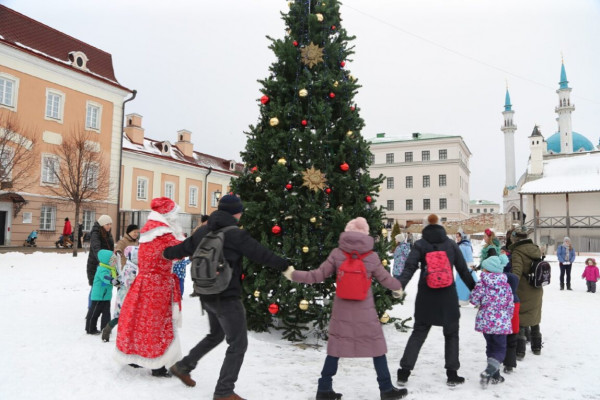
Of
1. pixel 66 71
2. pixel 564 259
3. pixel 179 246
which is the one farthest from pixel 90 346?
pixel 66 71

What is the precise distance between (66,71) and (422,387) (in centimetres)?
2639

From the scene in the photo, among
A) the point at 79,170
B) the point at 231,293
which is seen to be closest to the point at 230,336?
the point at 231,293

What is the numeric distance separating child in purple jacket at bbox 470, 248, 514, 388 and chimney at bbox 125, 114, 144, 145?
1343 inches

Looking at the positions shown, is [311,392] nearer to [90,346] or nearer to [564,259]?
[90,346]

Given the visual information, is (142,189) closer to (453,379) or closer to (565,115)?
(453,379)

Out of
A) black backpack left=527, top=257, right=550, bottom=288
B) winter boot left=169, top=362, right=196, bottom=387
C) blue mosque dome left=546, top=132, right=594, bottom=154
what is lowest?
winter boot left=169, top=362, right=196, bottom=387

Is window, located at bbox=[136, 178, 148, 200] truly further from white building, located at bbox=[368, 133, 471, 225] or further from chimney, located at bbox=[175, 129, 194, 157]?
white building, located at bbox=[368, 133, 471, 225]

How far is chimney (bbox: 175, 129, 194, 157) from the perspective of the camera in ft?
132

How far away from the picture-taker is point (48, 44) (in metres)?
24.3

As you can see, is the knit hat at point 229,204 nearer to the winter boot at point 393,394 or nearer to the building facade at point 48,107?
the winter boot at point 393,394

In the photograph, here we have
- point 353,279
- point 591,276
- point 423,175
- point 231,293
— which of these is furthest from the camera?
point 423,175

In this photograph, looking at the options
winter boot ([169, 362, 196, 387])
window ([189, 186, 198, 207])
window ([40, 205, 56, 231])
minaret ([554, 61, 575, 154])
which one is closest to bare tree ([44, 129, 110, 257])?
window ([40, 205, 56, 231])

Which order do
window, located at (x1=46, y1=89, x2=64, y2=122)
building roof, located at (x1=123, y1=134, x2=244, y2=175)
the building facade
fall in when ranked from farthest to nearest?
1. building roof, located at (x1=123, y1=134, x2=244, y2=175)
2. window, located at (x1=46, y1=89, x2=64, y2=122)
3. the building facade

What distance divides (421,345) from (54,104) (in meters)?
25.6
